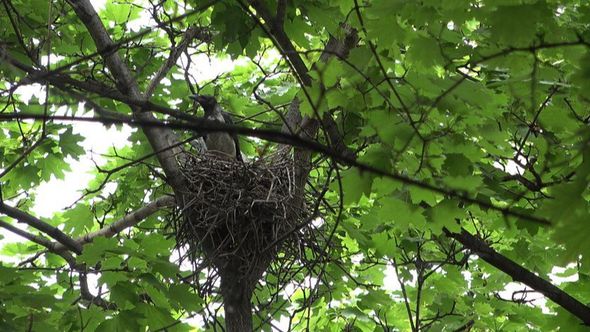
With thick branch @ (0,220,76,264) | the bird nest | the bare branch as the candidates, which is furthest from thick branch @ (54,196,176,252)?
the bare branch

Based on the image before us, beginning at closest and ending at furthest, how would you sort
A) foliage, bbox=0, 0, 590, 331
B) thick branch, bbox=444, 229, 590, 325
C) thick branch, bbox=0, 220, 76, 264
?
foliage, bbox=0, 0, 590, 331 < thick branch, bbox=444, 229, 590, 325 < thick branch, bbox=0, 220, 76, 264

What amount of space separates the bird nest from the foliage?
16 cm

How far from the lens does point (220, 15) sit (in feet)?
10.2

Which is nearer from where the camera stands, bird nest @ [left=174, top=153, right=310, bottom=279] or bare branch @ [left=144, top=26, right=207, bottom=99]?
bird nest @ [left=174, top=153, right=310, bottom=279]

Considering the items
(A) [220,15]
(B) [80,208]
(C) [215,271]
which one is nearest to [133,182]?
(B) [80,208]

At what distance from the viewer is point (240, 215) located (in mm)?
3436

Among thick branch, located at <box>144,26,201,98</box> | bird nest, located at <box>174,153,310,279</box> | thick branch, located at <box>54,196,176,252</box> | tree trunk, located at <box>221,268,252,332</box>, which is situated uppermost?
thick branch, located at <box>144,26,201,98</box>

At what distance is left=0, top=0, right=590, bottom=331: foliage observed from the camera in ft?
6.67

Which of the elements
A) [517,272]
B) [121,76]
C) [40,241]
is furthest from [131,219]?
[517,272]

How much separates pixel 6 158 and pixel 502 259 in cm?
328

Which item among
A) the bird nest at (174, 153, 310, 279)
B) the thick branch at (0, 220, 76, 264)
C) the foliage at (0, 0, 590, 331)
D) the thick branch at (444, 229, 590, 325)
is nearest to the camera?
the foliage at (0, 0, 590, 331)

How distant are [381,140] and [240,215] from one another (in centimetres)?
122

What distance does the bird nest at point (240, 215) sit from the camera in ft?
11.1

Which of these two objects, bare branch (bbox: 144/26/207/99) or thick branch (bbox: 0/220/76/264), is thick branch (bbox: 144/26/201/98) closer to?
bare branch (bbox: 144/26/207/99)
